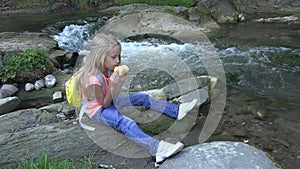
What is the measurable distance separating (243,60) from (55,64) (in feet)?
13.0

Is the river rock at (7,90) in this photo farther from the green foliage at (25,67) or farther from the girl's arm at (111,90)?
the girl's arm at (111,90)

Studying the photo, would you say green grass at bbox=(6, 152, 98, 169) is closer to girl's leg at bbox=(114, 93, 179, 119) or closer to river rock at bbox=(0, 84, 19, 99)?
girl's leg at bbox=(114, 93, 179, 119)

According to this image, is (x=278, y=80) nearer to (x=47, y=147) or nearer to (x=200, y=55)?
(x=200, y=55)

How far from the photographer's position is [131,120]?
3656mm

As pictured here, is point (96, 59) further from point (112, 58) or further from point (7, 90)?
point (7, 90)

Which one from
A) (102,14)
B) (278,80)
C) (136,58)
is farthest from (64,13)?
(278,80)

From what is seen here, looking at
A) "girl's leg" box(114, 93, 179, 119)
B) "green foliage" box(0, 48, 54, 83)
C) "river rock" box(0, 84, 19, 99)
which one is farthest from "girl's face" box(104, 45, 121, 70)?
"green foliage" box(0, 48, 54, 83)

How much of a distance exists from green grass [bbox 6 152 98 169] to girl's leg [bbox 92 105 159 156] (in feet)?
1.47

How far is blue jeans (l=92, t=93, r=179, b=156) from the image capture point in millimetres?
3490

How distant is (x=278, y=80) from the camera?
6.75 meters

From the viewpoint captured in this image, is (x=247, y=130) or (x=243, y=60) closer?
(x=247, y=130)

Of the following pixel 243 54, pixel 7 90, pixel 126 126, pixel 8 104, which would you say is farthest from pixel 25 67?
pixel 243 54

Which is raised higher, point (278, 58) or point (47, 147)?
point (47, 147)

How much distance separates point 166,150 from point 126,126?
52 cm
